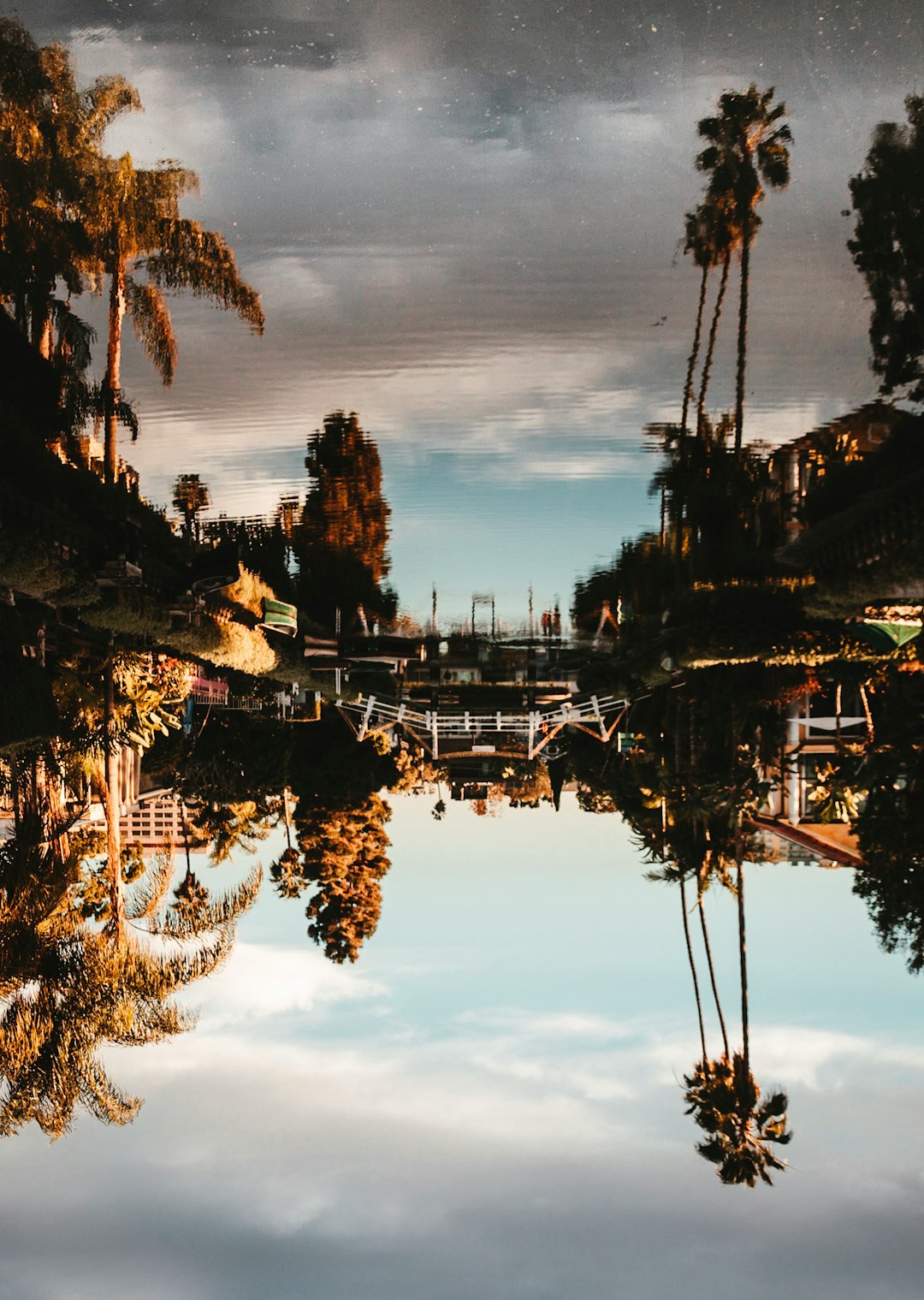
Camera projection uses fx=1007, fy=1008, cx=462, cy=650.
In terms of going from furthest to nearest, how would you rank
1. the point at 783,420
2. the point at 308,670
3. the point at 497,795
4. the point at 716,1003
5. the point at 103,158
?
the point at 497,795, the point at 308,670, the point at 716,1003, the point at 783,420, the point at 103,158

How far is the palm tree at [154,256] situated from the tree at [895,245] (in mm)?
6186

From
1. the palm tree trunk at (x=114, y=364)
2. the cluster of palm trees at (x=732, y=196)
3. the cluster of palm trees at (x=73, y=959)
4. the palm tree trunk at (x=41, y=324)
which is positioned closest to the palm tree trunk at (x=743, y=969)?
the cluster of palm trees at (x=73, y=959)

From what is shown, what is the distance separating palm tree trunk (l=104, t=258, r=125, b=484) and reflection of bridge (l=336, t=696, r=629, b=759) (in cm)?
811

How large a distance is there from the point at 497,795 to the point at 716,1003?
9.07 metres

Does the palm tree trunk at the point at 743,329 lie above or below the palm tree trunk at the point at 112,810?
above

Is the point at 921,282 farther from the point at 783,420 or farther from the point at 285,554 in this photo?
the point at 285,554

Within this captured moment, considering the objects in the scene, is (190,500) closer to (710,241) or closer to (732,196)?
(710,241)

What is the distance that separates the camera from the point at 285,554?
48.7ft

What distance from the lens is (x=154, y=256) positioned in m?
10.2

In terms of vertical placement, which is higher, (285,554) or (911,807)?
(285,554)

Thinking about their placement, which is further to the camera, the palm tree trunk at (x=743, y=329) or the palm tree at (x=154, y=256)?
the palm tree trunk at (x=743, y=329)

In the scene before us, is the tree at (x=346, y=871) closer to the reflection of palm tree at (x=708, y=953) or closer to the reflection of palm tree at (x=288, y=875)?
the reflection of palm tree at (x=288, y=875)

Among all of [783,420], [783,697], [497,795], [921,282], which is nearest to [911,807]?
[783,697]

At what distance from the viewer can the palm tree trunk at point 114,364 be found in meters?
10.8
